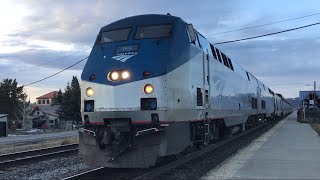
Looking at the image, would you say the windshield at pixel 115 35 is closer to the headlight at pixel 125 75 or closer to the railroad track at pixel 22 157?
the headlight at pixel 125 75

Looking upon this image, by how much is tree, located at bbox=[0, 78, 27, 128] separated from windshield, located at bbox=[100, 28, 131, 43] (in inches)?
3197

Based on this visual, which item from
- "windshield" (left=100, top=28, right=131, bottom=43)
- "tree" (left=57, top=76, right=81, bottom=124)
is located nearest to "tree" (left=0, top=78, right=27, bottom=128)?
"tree" (left=57, top=76, right=81, bottom=124)

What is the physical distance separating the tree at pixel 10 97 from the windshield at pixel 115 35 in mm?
81195

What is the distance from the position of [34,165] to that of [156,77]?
5.79 meters

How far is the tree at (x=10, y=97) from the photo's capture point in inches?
3521

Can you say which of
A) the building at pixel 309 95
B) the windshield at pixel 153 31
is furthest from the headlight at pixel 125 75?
the building at pixel 309 95

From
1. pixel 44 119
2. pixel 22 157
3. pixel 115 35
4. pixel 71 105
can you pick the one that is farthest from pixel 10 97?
pixel 115 35

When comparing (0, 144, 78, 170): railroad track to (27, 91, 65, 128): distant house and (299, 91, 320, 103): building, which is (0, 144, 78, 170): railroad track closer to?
(299, 91, 320, 103): building

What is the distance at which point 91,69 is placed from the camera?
11453 mm

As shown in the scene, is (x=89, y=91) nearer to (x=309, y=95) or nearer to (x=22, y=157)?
(x=22, y=157)

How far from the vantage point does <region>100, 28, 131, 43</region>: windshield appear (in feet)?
39.5

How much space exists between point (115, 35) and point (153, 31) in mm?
1099

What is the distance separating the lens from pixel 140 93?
10656 mm

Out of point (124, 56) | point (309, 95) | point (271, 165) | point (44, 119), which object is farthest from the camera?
point (44, 119)
